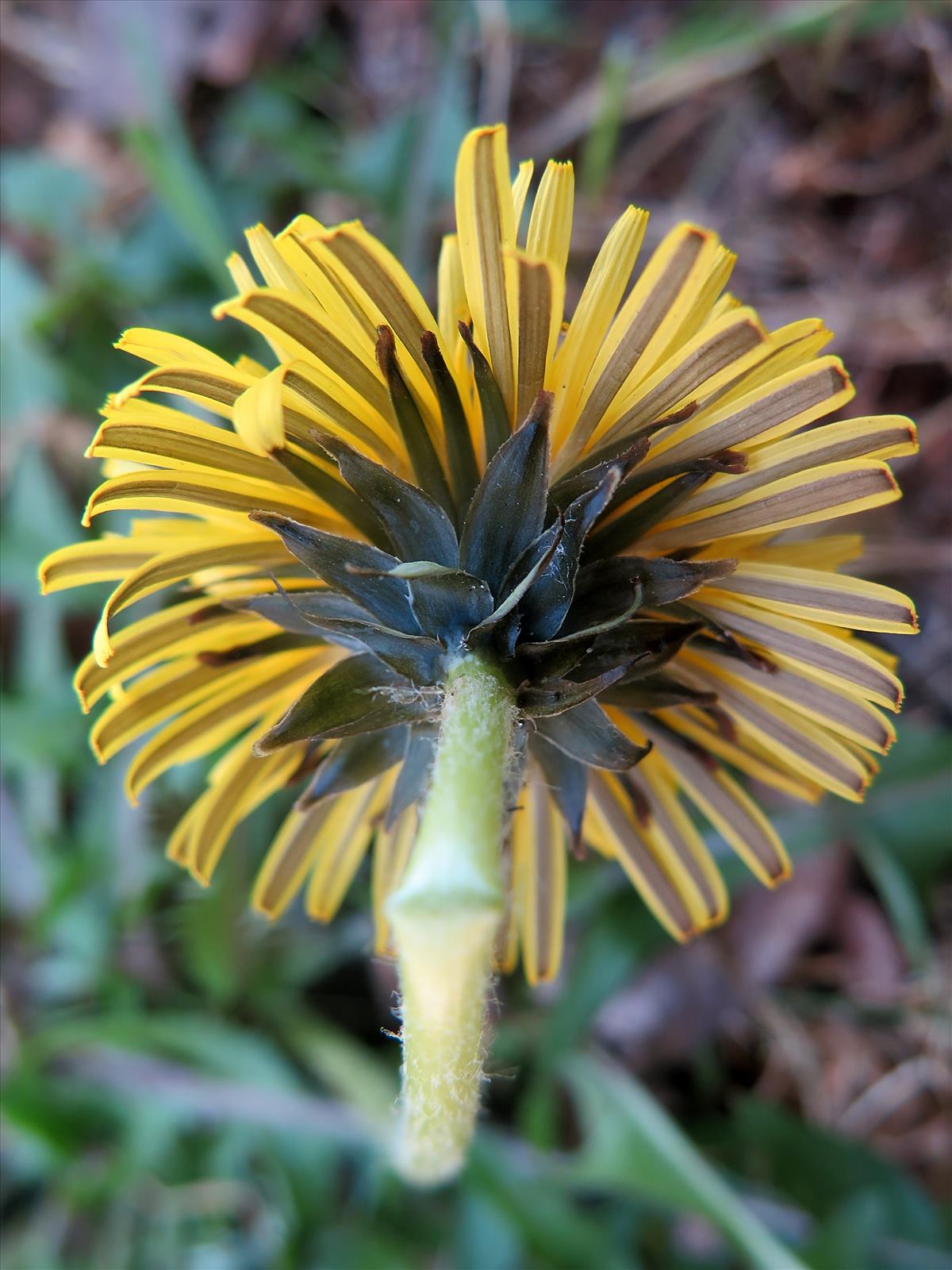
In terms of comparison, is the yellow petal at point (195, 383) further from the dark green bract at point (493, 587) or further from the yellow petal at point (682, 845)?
the yellow petal at point (682, 845)

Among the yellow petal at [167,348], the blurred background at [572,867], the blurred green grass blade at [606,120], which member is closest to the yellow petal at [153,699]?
the yellow petal at [167,348]

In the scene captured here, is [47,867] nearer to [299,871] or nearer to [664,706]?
[299,871]

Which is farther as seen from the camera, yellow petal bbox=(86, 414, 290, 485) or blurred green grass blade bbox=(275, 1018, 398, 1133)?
blurred green grass blade bbox=(275, 1018, 398, 1133)

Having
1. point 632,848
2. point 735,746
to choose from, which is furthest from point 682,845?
point 735,746

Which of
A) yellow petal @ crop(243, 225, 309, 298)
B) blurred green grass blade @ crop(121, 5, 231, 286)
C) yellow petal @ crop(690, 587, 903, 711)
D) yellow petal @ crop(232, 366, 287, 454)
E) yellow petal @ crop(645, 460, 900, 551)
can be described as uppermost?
blurred green grass blade @ crop(121, 5, 231, 286)

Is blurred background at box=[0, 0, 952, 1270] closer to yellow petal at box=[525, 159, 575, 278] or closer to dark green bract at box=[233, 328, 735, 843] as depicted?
dark green bract at box=[233, 328, 735, 843]

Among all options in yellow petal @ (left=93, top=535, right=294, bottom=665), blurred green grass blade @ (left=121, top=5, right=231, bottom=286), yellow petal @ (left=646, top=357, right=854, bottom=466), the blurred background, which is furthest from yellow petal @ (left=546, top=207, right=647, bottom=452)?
blurred green grass blade @ (left=121, top=5, right=231, bottom=286)
